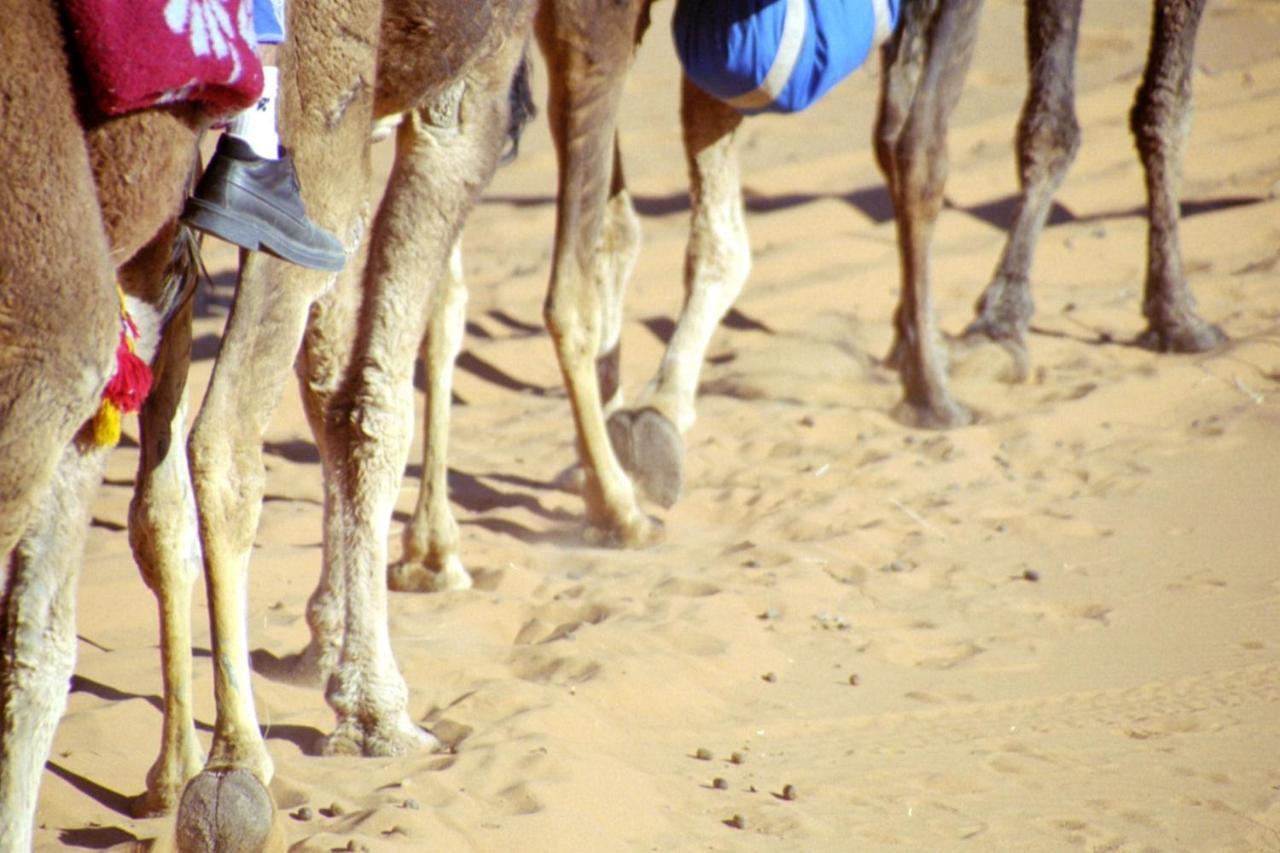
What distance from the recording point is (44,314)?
216cm

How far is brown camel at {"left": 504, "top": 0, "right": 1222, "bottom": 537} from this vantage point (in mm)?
4902

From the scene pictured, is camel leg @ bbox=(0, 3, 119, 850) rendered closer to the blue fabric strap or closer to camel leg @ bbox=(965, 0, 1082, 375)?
the blue fabric strap

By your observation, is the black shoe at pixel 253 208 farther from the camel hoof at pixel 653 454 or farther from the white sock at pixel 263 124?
the camel hoof at pixel 653 454

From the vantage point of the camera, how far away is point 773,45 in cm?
497

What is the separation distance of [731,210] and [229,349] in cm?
336

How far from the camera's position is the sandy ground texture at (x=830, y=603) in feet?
11.0

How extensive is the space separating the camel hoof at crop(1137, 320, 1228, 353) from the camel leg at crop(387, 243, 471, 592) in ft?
11.3

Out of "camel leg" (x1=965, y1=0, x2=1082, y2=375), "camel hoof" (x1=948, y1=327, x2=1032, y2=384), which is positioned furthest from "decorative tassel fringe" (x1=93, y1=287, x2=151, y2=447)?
"camel leg" (x1=965, y1=0, x2=1082, y2=375)

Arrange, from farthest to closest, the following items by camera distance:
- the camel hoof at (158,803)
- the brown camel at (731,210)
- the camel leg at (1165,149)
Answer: the camel leg at (1165,149)
the brown camel at (731,210)
the camel hoof at (158,803)

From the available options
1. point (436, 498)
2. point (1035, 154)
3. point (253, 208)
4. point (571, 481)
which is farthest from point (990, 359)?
point (253, 208)

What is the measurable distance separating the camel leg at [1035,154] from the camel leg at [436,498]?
288 centimetres

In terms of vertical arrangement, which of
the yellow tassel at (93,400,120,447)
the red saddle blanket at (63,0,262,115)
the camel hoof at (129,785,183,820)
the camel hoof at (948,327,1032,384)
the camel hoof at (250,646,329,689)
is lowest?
the camel hoof at (250,646,329,689)

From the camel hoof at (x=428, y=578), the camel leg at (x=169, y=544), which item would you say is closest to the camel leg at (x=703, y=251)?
the camel hoof at (x=428, y=578)

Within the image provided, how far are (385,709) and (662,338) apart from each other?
427 centimetres
